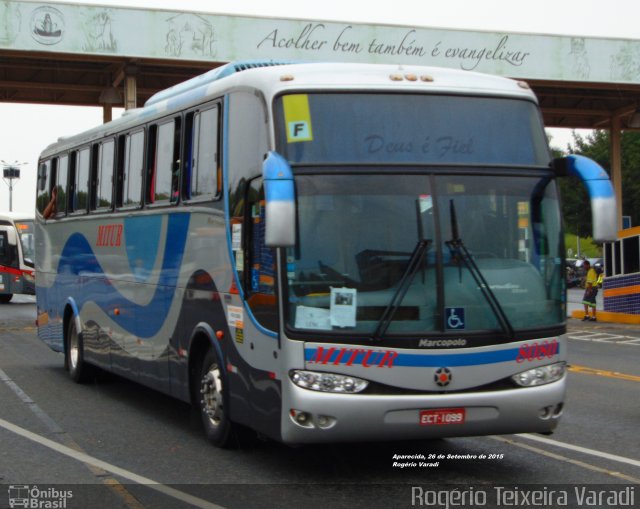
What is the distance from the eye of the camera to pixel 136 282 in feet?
39.8

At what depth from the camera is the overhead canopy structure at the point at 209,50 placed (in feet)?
98.9

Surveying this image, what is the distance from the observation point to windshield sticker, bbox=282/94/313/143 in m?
8.29

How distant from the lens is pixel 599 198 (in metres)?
8.13

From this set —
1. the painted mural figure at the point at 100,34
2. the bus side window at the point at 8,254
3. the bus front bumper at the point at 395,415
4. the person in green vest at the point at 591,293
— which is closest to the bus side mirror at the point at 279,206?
the bus front bumper at the point at 395,415

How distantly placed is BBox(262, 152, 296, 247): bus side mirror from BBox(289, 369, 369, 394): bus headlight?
93cm

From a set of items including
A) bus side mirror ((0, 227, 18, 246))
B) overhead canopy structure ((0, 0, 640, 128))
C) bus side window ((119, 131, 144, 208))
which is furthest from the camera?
bus side mirror ((0, 227, 18, 246))

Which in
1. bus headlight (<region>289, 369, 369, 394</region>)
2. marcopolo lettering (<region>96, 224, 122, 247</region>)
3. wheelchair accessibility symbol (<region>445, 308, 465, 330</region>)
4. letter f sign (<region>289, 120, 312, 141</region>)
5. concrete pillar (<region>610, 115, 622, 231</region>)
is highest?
concrete pillar (<region>610, 115, 622, 231</region>)

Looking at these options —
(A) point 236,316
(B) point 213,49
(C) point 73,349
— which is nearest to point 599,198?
(A) point 236,316

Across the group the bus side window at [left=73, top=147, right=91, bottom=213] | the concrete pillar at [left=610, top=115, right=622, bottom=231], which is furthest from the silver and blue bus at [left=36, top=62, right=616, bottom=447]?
the concrete pillar at [left=610, top=115, right=622, bottom=231]

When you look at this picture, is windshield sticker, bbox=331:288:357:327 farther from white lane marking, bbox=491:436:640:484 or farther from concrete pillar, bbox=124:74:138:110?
concrete pillar, bbox=124:74:138:110

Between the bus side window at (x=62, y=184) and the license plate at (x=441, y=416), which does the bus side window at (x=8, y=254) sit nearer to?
the bus side window at (x=62, y=184)

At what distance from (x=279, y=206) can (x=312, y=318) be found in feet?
2.79

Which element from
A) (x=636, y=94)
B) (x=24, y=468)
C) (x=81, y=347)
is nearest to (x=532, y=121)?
(x=24, y=468)

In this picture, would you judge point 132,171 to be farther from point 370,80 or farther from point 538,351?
point 538,351
